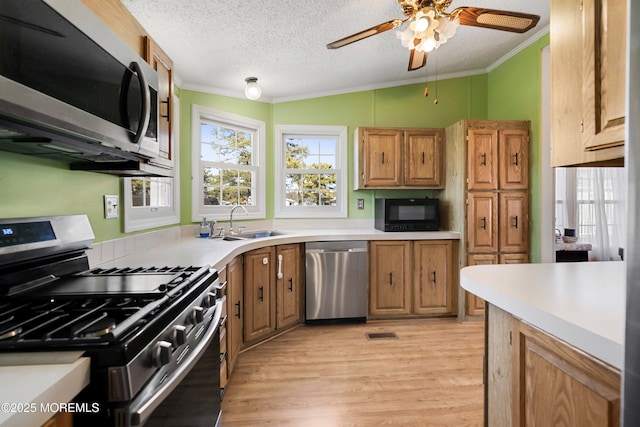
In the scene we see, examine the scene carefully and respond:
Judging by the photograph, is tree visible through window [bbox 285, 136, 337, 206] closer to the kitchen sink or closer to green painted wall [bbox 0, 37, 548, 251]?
green painted wall [bbox 0, 37, 548, 251]

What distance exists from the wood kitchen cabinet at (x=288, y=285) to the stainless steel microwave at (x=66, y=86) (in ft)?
5.84

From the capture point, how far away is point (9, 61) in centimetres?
71

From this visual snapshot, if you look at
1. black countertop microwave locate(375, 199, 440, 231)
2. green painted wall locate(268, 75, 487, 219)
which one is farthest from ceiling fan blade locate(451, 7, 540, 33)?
green painted wall locate(268, 75, 487, 219)

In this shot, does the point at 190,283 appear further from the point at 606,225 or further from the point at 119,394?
the point at 606,225

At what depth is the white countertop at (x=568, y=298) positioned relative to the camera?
28.9 inches

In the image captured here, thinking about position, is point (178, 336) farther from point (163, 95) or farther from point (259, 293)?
point (259, 293)

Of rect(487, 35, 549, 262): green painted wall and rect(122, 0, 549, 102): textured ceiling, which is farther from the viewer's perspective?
rect(487, 35, 549, 262): green painted wall

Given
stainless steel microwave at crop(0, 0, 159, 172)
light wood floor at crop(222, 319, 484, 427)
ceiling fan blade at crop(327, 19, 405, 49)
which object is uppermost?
ceiling fan blade at crop(327, 19, 405, 49)

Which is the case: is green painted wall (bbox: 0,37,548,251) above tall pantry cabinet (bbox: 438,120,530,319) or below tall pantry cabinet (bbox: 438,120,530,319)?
above

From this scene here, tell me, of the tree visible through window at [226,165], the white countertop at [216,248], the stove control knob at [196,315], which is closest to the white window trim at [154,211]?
the white countertop at [216,248]

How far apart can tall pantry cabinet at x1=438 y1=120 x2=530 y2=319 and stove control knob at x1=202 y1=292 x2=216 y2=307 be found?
8.84ft

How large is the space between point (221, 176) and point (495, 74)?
11.4ft

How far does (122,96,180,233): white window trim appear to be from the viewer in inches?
78.4

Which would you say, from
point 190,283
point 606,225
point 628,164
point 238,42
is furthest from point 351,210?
point 606,225
